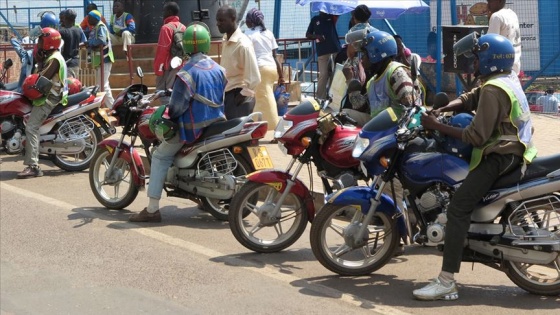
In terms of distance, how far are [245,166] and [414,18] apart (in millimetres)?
10925

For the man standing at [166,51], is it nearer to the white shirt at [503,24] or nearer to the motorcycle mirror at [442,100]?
the white shirt at [503,24]

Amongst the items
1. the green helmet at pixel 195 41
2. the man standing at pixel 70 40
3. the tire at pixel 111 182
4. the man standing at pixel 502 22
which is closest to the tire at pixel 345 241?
the green helmet at pixel 195 41

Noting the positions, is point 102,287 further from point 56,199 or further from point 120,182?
point 56,199

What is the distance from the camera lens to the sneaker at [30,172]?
11633 mm

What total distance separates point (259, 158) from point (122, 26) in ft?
32.1

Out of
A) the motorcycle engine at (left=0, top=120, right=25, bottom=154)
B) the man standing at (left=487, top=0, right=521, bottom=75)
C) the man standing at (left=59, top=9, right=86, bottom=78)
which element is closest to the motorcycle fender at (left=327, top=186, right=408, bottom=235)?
the man standing at (left=487, top=0, right=521, bottom=75)

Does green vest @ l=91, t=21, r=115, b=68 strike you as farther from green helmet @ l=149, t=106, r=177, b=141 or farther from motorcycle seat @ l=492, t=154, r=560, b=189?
motorcycle seat @ l=492, t=154, r=560, b=189

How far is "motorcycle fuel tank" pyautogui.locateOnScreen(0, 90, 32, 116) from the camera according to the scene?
12133 mm

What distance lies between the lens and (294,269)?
7438 millimetres

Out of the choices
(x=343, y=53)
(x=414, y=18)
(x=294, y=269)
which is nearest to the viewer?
(x=294, y=269)

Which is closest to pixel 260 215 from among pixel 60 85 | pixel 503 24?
pixel 503 24

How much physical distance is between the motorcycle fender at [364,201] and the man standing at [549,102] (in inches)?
383

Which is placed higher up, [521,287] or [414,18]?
[414,18]

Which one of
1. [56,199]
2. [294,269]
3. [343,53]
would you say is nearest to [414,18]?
[343,53]
